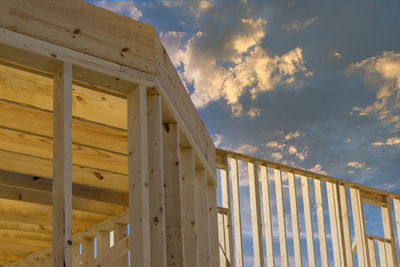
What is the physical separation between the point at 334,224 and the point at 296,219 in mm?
1016

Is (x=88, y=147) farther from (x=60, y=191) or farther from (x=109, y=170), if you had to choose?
(x=60, y=191)

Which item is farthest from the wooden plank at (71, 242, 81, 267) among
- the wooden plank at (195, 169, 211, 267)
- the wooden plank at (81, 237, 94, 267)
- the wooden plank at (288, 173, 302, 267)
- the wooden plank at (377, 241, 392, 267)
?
the wooden plank at (377, 241, 392, 267)

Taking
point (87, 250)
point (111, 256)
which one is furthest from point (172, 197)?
point (87, 250)

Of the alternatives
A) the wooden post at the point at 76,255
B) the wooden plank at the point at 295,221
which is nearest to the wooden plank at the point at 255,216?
the wooden plank at the point at 295,221

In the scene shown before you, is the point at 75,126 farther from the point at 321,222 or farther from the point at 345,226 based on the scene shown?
the point at 345,226

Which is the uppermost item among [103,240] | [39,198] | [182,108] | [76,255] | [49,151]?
[182,108]

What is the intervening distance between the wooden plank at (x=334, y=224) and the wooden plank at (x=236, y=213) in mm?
2184

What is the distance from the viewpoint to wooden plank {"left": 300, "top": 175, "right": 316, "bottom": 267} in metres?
8.16

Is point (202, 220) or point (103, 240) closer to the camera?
point (202, 220)

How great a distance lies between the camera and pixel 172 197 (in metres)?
4.14

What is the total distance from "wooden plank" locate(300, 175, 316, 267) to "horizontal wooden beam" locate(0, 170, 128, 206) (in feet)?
11.4

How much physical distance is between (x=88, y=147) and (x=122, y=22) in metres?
1.51

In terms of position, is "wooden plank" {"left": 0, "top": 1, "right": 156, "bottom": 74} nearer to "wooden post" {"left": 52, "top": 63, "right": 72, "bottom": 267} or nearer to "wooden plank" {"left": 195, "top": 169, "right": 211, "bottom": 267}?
"wooden post" {"left": 52, "top": 63, "right": 72, "bottom": 267}

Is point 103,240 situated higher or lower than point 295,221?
lower
